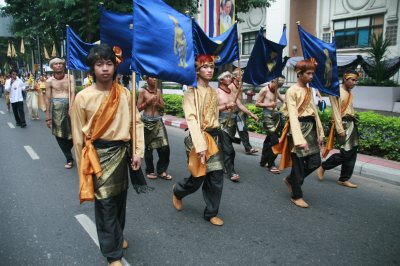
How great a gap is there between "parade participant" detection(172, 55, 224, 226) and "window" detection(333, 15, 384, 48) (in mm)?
17422

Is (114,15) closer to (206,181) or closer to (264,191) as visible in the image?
(206,181)

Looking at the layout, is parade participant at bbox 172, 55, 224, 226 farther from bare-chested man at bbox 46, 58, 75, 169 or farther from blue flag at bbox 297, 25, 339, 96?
bare-chested man at bbox 46, 58, 75, 169

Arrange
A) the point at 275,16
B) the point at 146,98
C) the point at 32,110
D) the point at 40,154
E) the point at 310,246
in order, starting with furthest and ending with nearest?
the point at 275,16
the point at 32,110
the point at 40,154
the point at 146,98
the point at 310,246

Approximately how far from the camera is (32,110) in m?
13.9

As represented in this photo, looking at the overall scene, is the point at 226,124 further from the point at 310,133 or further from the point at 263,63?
the point at 310,133

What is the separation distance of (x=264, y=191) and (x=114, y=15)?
3.09 m

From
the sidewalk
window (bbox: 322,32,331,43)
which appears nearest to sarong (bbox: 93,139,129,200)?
the sidewalk

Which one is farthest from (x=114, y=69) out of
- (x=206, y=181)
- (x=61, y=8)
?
(x=61, y=8)

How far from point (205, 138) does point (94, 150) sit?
1295mm

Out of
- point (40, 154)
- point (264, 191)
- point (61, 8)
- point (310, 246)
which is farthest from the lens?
point (61, 8)

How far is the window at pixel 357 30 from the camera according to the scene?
18.8 meters

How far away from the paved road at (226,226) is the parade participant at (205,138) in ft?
1.22

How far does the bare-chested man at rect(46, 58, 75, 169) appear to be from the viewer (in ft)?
21.7

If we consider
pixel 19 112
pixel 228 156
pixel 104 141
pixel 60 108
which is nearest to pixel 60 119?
pixel 60 108
